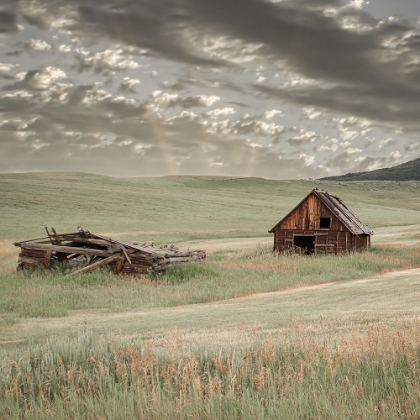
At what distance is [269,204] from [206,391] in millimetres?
105237

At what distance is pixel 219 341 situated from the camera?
11461 mm

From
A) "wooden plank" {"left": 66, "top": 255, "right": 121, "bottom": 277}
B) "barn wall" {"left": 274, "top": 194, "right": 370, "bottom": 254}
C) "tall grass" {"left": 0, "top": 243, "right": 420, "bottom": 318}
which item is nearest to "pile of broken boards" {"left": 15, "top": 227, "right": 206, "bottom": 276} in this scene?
"wooden plank" {"left": 66, "top": 255, "right": 121, "bottom": 277}

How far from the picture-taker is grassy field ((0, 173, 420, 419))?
696 centimetres

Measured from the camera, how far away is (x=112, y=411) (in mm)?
6949

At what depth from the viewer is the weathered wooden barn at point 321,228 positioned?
167 ft

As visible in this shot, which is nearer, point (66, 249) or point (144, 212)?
point (66, 249)

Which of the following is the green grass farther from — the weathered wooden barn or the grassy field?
the grassy field

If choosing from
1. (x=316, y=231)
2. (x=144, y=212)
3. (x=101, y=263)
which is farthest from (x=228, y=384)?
(x=144, y=212)

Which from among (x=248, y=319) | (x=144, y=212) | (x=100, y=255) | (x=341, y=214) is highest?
(x=341, y=214)

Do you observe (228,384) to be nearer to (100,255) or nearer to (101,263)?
(101,263)

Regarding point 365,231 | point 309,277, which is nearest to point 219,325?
point 309,277

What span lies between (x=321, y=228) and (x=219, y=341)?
41.6 metres

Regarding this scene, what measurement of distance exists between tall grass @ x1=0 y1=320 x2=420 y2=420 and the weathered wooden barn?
4188cm

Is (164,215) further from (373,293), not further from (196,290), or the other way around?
(373,293)
